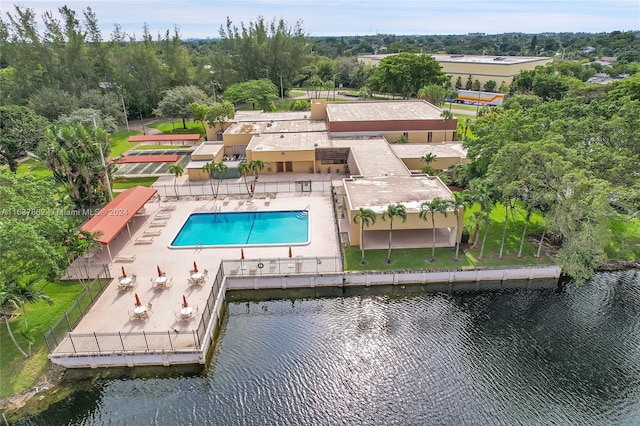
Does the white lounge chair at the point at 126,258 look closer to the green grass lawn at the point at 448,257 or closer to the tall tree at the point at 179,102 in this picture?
the green grass lawn at the point at 448,257

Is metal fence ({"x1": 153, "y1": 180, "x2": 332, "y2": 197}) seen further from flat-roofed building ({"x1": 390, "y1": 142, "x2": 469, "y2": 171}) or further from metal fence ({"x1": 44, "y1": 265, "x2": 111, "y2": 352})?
metal fence ({"x1": 44, "y1": 265, "x2": 111, "y2": 352})

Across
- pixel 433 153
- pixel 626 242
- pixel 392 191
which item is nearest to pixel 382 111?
pixel 433 153

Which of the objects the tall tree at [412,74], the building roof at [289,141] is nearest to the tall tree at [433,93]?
the tall tree at [412,74]

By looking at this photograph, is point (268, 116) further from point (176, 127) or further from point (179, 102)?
point (176, 127)

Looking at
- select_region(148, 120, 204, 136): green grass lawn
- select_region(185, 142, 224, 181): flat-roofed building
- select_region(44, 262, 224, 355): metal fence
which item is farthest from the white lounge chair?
select_region(148, 120, 204, 136): green grass lawn

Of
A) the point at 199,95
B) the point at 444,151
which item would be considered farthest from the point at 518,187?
the point at 199,95

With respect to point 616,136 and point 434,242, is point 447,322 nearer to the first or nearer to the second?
point 434,242

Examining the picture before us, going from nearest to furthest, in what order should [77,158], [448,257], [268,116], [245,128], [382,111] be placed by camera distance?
[448,257], [77,158], [245,128], [382,111], [268,116]
